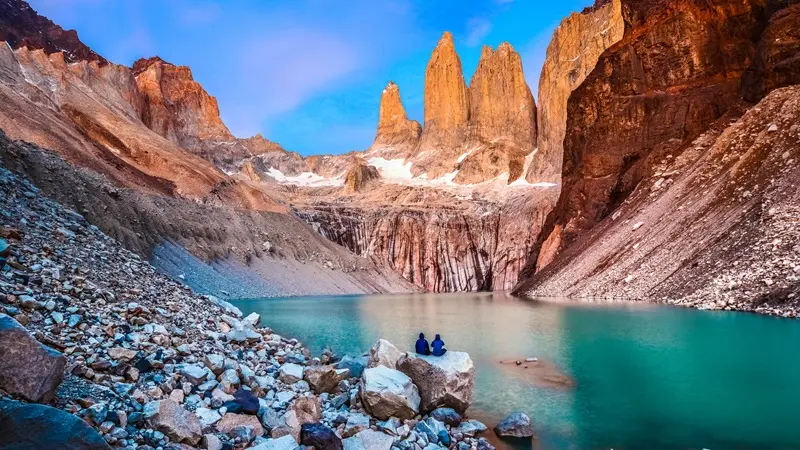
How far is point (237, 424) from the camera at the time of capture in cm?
851

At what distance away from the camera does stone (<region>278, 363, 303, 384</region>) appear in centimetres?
1175

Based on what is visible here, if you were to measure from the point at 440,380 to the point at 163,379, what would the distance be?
566 centimetres

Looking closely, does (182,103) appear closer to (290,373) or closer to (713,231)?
(713,231)

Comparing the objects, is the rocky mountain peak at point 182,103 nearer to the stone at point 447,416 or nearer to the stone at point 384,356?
the stone at point 384,356

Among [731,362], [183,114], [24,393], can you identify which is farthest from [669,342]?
[183,114]

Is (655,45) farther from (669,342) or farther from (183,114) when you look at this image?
(183,114)

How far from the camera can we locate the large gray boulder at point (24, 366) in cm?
611

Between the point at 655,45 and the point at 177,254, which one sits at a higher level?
the point at 655,45

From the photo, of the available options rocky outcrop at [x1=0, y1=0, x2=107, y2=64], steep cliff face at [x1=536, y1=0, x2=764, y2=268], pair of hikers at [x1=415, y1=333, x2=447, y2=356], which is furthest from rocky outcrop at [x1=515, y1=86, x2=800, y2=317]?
rocky outcrop at [x1=0, y1=0, x2=107, y2=64]

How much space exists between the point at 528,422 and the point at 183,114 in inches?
6185

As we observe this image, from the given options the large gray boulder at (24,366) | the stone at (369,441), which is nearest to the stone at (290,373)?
the stone at (369,441)

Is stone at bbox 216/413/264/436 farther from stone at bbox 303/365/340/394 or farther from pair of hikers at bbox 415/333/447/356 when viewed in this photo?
pair of hikers at bbox 415/333/447/356

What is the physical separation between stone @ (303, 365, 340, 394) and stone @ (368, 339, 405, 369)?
4.17 feet

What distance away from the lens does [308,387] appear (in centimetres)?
1163
